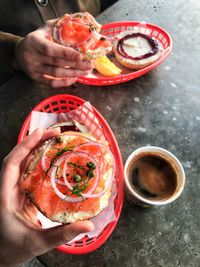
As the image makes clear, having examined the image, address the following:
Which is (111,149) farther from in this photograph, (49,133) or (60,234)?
(60,234)

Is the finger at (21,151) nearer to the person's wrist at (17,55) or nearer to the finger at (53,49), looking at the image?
the finger at (53,49)

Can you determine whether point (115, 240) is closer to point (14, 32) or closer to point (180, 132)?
point (180, 132)

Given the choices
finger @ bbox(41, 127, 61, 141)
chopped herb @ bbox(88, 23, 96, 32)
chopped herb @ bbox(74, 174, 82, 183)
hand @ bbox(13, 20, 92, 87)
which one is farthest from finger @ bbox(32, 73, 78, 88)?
chopped herb @ bbox(74, 174, 82, 183)

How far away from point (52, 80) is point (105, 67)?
1.03 feet

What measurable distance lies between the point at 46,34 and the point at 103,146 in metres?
0.71

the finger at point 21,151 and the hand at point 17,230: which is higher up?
the finger at point 21,151

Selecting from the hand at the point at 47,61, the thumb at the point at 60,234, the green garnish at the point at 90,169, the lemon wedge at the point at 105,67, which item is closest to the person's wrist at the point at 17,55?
the hand at the point at 47,61

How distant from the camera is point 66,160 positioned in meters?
0.96

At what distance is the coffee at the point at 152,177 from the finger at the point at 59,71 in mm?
515

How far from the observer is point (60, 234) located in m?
0.78

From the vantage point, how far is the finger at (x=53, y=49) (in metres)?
1.19

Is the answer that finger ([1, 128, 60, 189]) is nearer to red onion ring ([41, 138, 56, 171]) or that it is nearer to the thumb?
red onion ring ([41, 138, 56, 171])

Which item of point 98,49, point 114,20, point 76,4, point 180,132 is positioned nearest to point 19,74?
point 98,49

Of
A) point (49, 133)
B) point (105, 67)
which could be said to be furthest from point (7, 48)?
point (49, 133)
